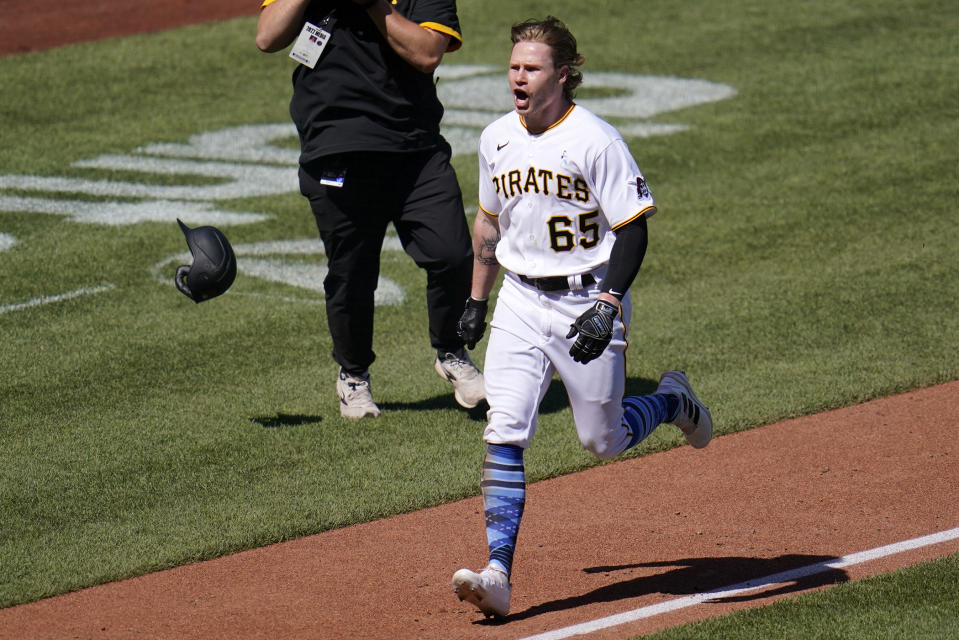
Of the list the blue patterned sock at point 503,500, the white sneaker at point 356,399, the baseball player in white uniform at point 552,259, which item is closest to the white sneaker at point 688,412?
the baseball player in white uniform at point 552,259

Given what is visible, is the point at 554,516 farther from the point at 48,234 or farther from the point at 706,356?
the point at 48,234

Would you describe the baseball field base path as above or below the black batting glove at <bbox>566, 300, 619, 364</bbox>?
below

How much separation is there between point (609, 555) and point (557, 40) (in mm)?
2131

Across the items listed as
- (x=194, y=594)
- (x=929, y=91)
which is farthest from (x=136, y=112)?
(x=194, y=594)

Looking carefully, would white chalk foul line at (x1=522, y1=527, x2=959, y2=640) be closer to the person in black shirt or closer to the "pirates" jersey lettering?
the "pirates" jersey lettering

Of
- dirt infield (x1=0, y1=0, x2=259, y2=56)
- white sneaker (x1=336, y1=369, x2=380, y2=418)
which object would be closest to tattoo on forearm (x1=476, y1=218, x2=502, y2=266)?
white sneaker (x1=336, y1=369, x2=380, y2=418)

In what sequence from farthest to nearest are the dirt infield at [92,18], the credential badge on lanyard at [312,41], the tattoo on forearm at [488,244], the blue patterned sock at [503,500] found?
the dirt infield at [92,18]
the credential badge on lanyard at [312,41]
the tattoo on forearm at [488,244]
the blue patterned sock at [503,500]

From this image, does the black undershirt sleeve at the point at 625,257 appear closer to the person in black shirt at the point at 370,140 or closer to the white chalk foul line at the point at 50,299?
the person in black shirt at the point at 370,140

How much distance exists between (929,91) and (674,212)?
434 cm

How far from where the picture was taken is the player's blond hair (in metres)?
4.99

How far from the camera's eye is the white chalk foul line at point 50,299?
29.0 ft

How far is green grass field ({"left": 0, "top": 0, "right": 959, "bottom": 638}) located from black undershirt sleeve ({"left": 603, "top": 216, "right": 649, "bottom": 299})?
1.31 m

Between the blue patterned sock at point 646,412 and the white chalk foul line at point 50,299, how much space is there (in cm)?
495

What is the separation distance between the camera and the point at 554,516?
5.91 metres
